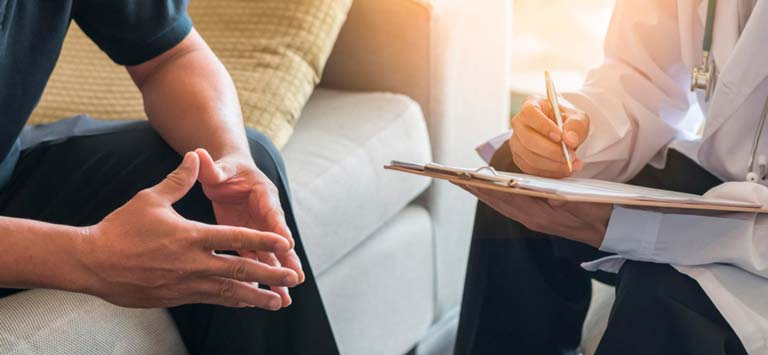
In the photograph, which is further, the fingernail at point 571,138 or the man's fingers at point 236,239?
the fingernail at point 571,138

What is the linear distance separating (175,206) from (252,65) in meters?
0.41

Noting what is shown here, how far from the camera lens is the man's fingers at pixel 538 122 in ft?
3.30

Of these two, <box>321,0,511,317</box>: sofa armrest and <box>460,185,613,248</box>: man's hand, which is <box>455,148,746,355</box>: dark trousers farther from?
<box>321,0,511,317</box>: sofa armrest

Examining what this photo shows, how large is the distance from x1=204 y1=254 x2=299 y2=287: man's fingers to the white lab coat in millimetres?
328

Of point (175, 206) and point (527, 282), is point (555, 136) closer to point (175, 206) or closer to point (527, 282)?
point (527, 282)

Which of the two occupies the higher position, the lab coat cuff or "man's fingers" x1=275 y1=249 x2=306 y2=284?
the lab coat cuff

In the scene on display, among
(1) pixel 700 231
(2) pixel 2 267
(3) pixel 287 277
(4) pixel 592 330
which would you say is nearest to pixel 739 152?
(1) pixel 700 231

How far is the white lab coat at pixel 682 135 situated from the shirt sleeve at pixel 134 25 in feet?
1.54

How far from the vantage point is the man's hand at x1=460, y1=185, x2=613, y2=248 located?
1.00m

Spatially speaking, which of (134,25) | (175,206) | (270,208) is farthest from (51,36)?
(270,208)

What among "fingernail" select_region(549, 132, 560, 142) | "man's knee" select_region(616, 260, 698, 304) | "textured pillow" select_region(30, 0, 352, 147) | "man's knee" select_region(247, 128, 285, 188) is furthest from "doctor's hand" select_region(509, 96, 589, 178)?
"textured pillow" select_region(30, 0, 352, 147)

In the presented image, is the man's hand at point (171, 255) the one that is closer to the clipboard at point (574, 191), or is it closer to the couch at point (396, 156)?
the clipboard at point (574, 191)

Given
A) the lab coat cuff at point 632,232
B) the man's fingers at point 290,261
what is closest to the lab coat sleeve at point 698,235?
the lab coat cuff at point 632,232

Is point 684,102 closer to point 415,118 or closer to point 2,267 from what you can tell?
point 415,118
